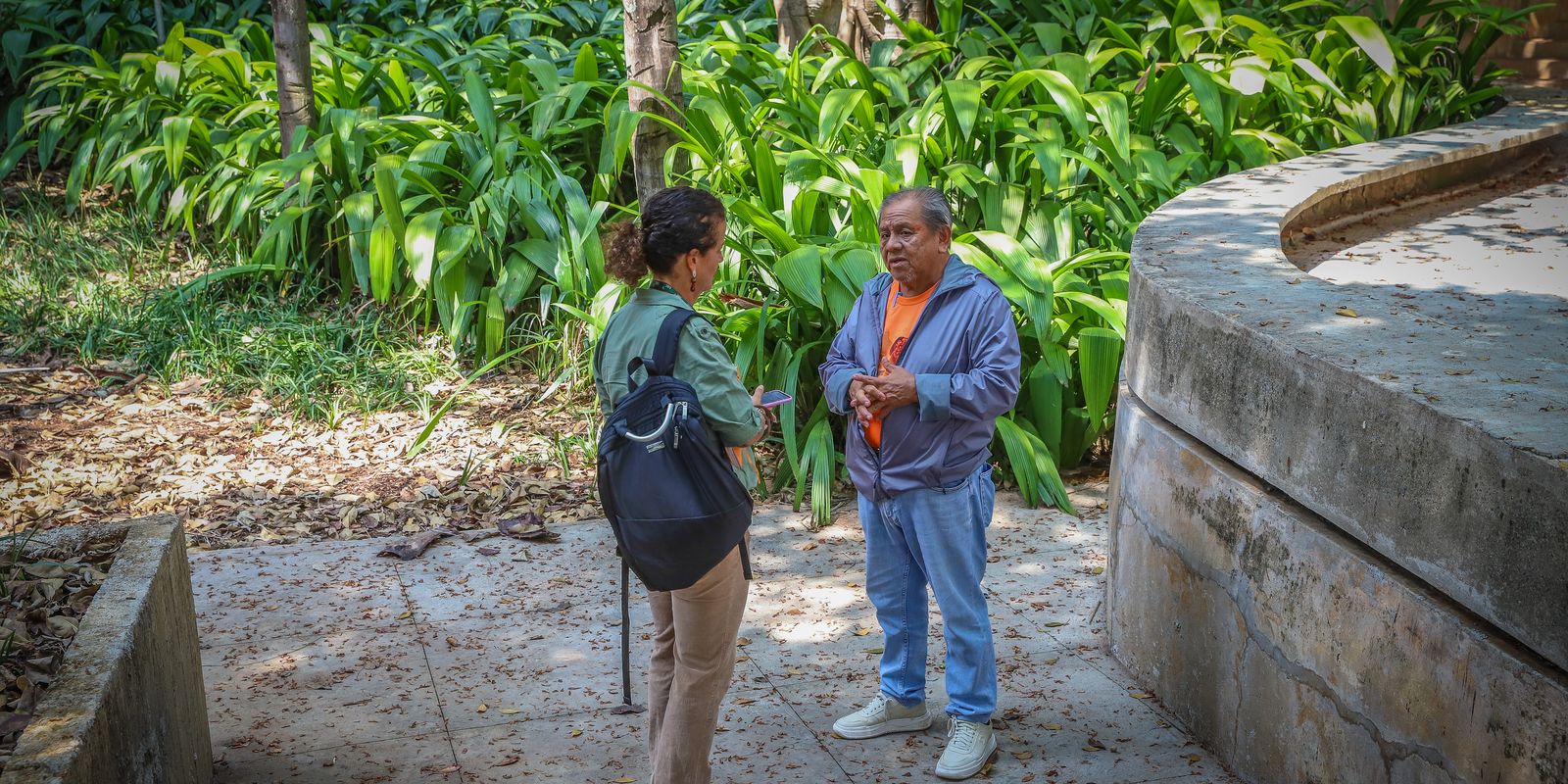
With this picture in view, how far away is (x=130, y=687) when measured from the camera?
2.56m

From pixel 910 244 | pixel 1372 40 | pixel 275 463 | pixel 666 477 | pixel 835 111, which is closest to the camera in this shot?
pixel 666 477

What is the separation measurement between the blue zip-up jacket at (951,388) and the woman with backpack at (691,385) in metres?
0.49

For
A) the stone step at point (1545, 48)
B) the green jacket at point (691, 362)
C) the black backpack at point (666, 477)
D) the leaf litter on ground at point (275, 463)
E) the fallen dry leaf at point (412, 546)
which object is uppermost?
the stone step at point (1545, 48)

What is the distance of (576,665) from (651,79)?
279 centimetres

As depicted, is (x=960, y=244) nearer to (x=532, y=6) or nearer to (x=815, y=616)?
Answer: (x=815, y=616)

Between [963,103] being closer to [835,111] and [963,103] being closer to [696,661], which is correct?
[835,111]

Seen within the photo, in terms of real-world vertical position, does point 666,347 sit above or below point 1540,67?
below

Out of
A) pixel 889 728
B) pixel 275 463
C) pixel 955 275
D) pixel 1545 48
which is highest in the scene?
pixel 1545 48

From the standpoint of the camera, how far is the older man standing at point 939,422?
322 cm

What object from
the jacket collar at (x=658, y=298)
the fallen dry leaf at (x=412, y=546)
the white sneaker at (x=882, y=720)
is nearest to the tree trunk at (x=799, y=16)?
the fallen dry leaf at (x=412, y=546)

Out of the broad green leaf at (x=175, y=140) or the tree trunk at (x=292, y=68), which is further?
the broad green leaf at (x=175, y=140)

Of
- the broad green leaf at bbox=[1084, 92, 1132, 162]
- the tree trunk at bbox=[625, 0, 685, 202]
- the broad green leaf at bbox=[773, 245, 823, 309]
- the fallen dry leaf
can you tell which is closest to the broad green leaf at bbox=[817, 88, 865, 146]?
the tree trunk at bbox=[625, 0, 685, 202]

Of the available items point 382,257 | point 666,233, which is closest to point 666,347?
point 666,233

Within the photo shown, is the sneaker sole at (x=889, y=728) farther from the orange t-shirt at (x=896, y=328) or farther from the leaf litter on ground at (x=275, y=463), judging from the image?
the leaf litter on ground at (x=275, y=463)
